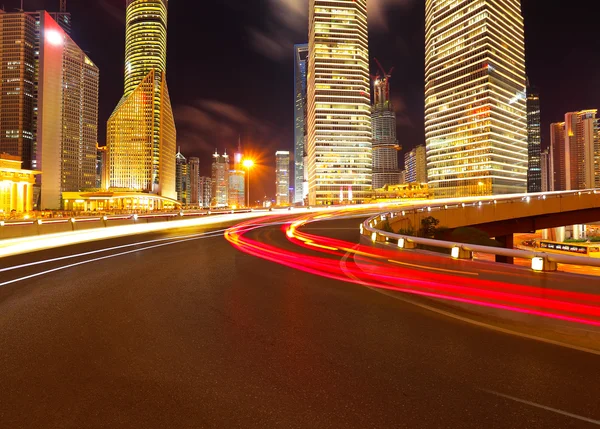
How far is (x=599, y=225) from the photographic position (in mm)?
120438

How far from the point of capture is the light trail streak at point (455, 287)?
5.34 m

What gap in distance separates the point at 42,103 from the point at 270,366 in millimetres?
199773

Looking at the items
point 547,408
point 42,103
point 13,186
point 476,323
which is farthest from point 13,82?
point 547,408

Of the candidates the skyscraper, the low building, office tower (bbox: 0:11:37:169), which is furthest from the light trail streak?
office tower (bbox: 0:11:37:169)

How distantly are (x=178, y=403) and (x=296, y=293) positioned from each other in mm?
4570

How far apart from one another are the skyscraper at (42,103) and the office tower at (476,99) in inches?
7117

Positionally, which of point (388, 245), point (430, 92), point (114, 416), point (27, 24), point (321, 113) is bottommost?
point (114, 416)

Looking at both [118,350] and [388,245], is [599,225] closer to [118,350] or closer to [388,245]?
[388,245]

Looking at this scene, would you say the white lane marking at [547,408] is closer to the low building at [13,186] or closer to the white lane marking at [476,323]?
the white lane marking at [476,323]

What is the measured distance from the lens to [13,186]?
418 ft

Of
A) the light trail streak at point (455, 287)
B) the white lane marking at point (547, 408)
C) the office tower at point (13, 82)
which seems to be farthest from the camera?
the office tower at point (13, 82)

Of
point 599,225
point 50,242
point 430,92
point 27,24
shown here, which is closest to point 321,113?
point 430,92

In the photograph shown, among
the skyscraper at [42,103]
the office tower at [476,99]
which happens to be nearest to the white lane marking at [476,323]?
the office tower at [476,99]

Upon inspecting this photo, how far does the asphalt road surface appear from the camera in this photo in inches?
126
